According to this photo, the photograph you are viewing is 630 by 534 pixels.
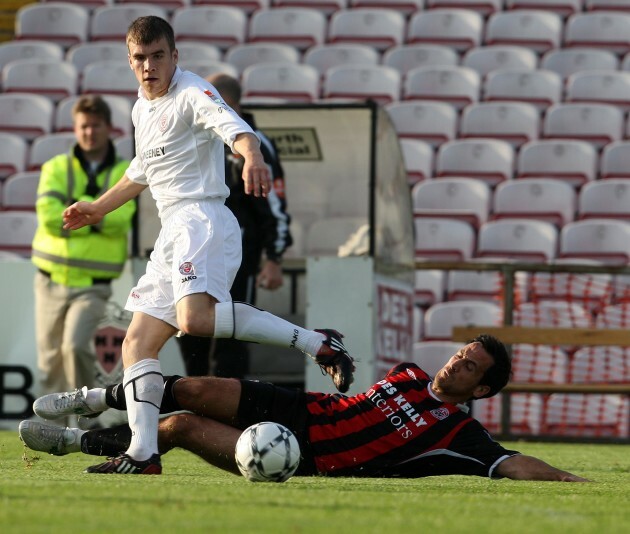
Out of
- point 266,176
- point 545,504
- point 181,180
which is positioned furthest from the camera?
point 181,180

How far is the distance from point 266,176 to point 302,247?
17.2 ft

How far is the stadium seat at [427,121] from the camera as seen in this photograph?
44.9ft

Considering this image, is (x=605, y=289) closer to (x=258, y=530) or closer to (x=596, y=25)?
(x=596, y=25)

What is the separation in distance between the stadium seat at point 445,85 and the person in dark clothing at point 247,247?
6.87 m

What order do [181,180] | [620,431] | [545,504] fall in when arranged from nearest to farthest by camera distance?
[545,504], [181,180], [620,431]

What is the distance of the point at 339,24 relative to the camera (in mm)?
15383

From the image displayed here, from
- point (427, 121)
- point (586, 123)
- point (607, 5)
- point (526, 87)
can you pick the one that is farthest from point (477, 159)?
point (607, 5)

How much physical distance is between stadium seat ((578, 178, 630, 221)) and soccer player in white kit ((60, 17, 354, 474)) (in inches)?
297

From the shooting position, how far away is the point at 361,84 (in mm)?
14148

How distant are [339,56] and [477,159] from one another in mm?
2559

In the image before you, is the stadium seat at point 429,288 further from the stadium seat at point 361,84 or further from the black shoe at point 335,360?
the black shoe at point 335,360

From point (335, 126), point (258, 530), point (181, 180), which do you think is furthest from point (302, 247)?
point (258, 530)

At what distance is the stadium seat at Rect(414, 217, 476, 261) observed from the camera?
1200 cm

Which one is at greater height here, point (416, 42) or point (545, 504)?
point (416, 42)
